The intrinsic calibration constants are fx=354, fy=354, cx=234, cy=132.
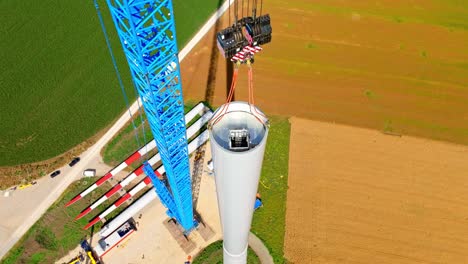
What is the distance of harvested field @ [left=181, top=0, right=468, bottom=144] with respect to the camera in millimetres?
55938

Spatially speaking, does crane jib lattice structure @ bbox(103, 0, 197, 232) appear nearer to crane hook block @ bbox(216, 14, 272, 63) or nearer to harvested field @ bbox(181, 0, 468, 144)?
crane hook block @ bbox(216, 14, 272, 63)

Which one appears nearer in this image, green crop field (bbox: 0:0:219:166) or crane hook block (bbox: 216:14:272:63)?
crane hook block (bbox: 216:14:272:63)

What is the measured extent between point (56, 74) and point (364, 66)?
5305cm

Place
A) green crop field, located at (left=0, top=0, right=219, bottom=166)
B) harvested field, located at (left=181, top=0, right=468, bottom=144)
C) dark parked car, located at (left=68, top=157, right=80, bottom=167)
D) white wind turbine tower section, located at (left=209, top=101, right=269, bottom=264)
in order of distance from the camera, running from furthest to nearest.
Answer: harvested field, located at (left=181, top=0, right=468, bottom=144), green crop field, located at (left=0, top=0, right=219, bottom=166), dark parked car, located at (left=68, top=157, right=80, bottom=167), white wind turbine tower section, located at (left=209, top=101, right=269, bottom=264)

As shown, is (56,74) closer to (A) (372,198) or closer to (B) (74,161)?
(B) (74,161)

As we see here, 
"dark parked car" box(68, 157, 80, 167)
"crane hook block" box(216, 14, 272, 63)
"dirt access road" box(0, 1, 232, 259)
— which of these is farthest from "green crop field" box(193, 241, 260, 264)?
"crane hook block" box(216, 14, 272, 63)

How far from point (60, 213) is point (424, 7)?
76046 mm

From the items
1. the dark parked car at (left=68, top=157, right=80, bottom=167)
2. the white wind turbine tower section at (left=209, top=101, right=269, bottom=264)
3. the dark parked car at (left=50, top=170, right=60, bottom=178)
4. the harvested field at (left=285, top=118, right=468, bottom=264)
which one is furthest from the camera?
the dark parked car at (left=68, top=157, right=80, bottom=167)

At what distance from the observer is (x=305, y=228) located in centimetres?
4528

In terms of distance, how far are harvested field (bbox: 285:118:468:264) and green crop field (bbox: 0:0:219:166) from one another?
101 feet

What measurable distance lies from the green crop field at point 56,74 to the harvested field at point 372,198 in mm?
30718

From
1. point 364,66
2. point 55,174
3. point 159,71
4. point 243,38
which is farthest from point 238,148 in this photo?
point 364,66

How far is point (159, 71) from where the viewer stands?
26328 millimetres

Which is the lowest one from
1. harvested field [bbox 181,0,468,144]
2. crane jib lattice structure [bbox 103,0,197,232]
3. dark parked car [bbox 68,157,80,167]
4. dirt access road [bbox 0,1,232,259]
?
dirt access road [bbox 0,1,232,259]
